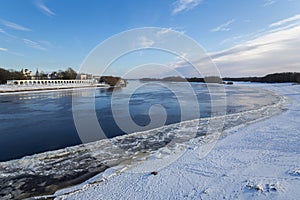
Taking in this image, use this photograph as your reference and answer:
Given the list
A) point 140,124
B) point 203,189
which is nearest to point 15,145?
point 140,124

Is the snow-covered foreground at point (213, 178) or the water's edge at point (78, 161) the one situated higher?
the snow-covered foreground at point (213, 178)

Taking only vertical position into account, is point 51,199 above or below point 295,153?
below

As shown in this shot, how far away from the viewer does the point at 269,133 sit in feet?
15.4

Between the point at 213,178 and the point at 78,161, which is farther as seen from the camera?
the point at 78,161

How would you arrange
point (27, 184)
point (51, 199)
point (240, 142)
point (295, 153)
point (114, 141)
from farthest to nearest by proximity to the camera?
point (114, 141) → point (240, 142) → point (295, 153) → point (27, 184) → point (51, 199)

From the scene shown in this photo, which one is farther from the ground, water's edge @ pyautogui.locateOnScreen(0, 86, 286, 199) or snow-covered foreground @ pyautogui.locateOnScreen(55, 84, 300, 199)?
snow-covered foreground @ pyautogui.locateOnScreen(55, 84, 300, 199)

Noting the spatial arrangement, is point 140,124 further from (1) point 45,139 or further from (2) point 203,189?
(2) point 203,189

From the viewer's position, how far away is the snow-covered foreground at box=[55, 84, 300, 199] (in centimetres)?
223

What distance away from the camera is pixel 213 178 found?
101 inches

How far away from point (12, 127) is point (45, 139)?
2.16 meters

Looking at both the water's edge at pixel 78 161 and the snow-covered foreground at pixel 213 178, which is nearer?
the snow-covered foreground at pixel 213 178

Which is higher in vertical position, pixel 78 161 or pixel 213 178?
pixel 213 178

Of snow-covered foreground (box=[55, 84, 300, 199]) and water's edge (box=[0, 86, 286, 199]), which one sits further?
water's edge (box=[0, 86, 286, 199])

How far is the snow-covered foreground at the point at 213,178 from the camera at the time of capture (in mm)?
2234
